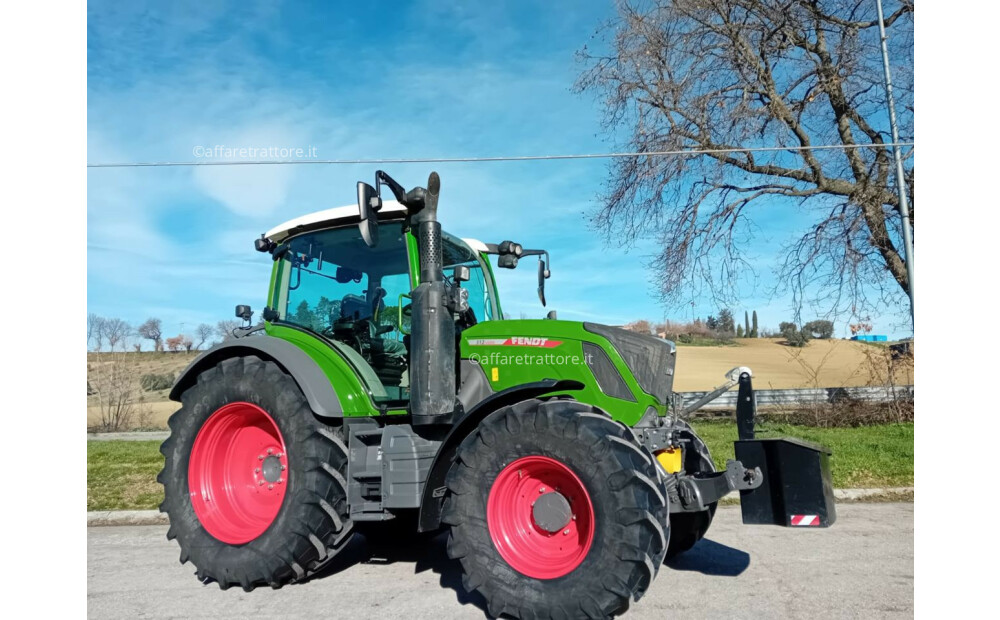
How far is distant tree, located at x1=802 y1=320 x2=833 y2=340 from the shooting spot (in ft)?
39.0

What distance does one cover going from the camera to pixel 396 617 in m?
3.77

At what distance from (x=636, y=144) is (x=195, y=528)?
1108 centimetres

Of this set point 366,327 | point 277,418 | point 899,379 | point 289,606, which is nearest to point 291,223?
point 366,327

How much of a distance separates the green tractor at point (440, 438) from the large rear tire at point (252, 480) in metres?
0.01

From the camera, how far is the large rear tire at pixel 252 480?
14.1 ft

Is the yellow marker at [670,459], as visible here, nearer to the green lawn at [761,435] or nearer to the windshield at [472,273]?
the windshield at [472,273]

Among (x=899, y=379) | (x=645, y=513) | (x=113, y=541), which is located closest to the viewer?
(x=645, y=513)

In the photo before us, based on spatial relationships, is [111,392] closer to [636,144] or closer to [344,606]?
[636,144]

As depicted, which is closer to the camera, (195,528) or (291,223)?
(195,528)

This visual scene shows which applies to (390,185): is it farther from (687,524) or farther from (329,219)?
(687,524)

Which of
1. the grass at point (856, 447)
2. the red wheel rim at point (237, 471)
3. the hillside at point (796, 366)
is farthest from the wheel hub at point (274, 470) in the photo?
the hillside at point (796, 366)

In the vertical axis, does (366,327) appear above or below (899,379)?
above

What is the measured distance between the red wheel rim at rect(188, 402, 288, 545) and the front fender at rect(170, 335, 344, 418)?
413 millimetres

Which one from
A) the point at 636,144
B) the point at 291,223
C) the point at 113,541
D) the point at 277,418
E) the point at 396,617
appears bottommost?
the point at 113,541
